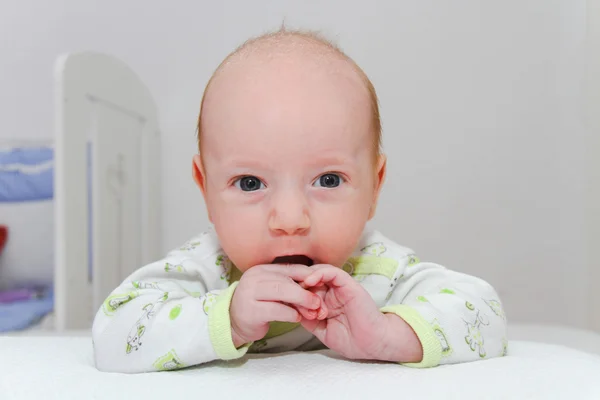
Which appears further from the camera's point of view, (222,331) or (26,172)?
(26,172)

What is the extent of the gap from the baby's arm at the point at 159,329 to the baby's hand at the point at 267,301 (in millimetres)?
21

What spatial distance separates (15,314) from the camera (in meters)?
1.79

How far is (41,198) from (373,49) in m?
1.22

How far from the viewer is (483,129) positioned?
2.05 metres

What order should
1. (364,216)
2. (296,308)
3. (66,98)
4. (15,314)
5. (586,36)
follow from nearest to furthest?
(296,308) → (364,216) → (66,98) → (15,314) → (586,36)

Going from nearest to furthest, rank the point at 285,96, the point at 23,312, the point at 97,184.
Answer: the point at 285,96 < the point at 97,184 < the point at 23,312

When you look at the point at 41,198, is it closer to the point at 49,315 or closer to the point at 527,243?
the point at 49,315

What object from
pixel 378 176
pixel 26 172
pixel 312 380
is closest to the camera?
pixel 312 380

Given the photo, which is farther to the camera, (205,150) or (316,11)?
(316,11)

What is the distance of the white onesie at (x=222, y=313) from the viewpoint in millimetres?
787

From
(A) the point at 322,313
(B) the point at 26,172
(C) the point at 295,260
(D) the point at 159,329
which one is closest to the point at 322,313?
(A) the point at 322,313

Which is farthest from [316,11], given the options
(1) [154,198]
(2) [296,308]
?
(2) [296,308]

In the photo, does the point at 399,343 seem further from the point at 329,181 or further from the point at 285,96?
the point at 285,96

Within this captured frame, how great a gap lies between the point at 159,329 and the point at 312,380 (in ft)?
0.70
